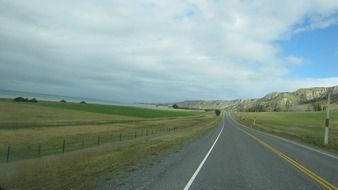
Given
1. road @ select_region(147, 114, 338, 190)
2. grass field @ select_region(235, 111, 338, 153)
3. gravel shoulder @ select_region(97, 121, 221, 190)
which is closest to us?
gravel shoulder @ select_region(97, 121, 221, 190)

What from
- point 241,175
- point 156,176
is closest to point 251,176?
point 241,175

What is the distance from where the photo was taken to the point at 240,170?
49.5ft

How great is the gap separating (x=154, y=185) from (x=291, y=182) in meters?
4.40

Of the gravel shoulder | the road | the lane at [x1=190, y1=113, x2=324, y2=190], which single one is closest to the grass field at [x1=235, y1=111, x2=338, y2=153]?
the road

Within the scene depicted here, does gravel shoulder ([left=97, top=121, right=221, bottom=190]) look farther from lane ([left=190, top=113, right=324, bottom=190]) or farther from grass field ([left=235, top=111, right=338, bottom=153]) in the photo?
grass field ([left=235, top=111, right=338, bottom=153])

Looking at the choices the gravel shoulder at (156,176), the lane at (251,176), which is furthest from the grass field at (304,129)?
the gravel shoulder at (156,176)

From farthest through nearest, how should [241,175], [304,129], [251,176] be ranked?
[304,129], [241,175], [251,176]

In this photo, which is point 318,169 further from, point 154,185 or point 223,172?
point 154,185

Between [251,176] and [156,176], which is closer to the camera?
[156,176]

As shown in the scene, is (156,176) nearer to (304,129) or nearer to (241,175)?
(241,175)

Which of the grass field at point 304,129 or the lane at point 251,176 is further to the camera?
the grass field at point 304,129

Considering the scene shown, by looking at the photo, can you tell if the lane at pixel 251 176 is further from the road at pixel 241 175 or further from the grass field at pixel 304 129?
the grass field at pixel 304 129

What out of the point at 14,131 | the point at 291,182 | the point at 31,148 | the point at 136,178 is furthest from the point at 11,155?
the point at 291,182

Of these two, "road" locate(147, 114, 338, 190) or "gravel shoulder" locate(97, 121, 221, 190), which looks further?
"road" locate(147, 114, 338, 190)
